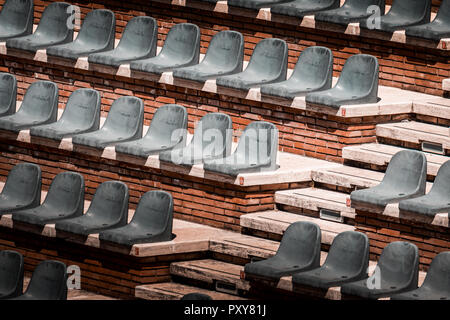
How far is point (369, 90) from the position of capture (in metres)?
9.71

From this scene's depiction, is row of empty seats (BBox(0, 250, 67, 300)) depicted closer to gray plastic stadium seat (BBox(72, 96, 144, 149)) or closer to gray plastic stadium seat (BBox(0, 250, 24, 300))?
gray plastic stadium seat (BBox(0, 250, 24, 300))

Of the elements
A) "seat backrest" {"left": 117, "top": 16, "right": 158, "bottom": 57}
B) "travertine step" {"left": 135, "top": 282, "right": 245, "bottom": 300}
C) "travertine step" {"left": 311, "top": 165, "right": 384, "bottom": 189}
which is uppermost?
"seat backrest" {"left": 117, "top": 16, "right": 158, "bottom": 57}

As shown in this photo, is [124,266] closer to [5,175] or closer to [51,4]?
[5,175]

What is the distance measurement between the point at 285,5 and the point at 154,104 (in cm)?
142

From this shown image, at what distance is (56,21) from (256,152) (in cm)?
288

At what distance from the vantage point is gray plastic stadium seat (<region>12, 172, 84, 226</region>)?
9.34 metres

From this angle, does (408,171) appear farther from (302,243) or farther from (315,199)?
(302,243)

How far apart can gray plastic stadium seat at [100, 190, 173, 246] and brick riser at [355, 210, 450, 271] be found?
1.35 meters

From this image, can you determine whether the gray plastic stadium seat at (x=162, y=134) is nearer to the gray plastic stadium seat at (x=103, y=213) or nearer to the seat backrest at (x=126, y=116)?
the seat backrest at (x=126, y=116)

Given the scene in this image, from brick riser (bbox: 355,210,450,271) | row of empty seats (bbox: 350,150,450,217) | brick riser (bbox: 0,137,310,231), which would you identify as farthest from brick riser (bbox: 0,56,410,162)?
brick riser (bbox: 355,210,450,271)

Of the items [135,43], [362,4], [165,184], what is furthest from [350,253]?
[135,43]

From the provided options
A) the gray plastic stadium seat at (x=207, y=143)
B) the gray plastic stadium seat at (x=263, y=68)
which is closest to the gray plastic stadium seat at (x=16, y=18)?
the gray plastic stadium seat at (x=263, y=68)

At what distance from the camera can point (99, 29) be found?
36.3 ft
